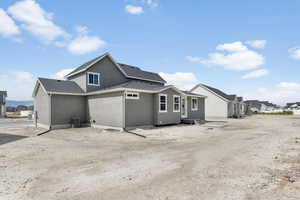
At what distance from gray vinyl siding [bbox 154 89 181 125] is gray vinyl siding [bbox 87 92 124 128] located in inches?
127

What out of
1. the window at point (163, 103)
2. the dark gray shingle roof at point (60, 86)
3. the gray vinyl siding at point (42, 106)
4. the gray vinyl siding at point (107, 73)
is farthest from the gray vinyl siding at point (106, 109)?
the window at point (163, 103)

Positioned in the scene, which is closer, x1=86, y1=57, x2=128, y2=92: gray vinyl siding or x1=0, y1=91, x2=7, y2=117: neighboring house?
x1=86, y1=57, x2=128, y2=92: gray vinyl siding

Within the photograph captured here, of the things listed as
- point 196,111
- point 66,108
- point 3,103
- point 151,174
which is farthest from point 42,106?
point 3,103

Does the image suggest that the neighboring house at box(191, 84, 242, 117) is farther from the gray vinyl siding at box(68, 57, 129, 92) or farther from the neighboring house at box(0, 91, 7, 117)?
the neighboring house at box(0, 91, 7, 117)

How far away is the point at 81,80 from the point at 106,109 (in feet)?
15.9

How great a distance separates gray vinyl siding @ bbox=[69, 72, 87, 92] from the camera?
16.9 meters

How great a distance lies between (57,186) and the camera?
406 centimetres

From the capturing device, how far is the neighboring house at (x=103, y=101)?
13758 mm

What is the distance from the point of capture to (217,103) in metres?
30.7

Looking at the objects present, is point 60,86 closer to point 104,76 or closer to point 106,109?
point 104,76

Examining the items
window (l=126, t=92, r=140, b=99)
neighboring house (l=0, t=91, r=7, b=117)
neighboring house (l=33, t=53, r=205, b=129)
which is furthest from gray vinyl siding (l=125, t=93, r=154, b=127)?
neighboring house (l=0, t=91, r=7, b=117)

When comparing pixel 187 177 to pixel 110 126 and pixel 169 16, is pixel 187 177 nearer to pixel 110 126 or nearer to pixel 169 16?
pixel 110 126

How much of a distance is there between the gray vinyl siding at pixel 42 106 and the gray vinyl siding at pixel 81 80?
3.05 m

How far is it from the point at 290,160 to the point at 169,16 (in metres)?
11.9
